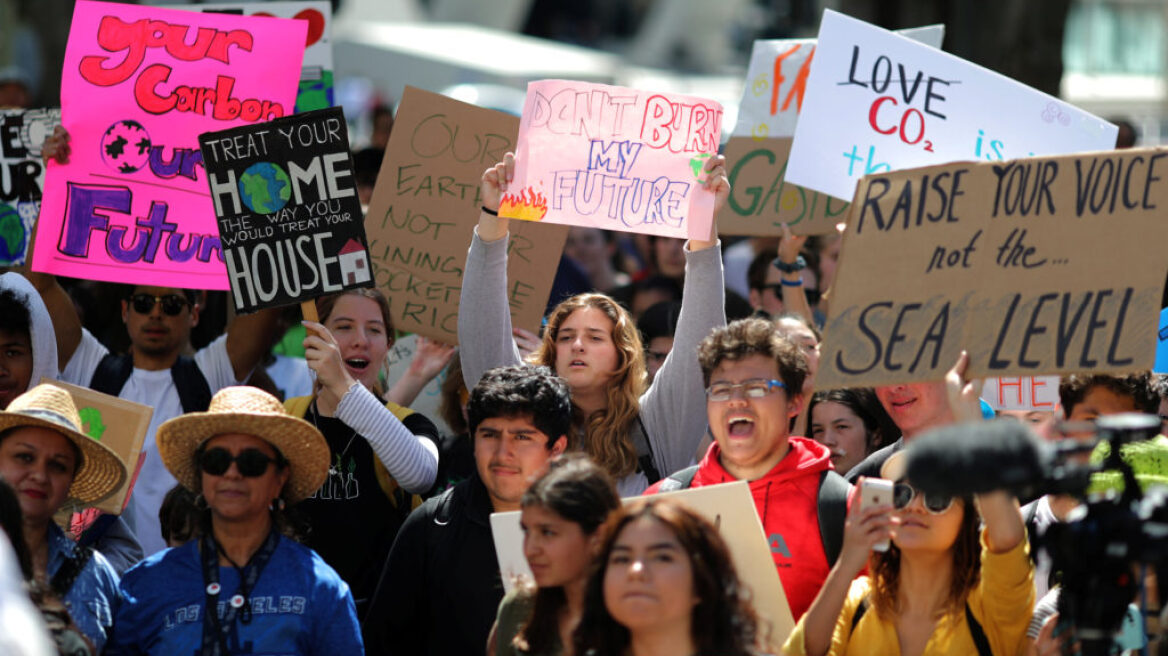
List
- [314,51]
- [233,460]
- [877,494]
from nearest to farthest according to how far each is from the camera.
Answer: [877,494] → [233,460] → [314,51]

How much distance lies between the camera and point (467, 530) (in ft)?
16.8

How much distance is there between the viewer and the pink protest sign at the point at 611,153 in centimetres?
625

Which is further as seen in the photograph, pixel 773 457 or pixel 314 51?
pixel 314 51

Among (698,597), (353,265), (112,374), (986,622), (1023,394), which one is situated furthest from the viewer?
(112,374)

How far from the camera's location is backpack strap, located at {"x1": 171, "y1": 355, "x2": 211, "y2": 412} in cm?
626

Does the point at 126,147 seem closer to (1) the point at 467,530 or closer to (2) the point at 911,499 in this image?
(1) the point at 467,530

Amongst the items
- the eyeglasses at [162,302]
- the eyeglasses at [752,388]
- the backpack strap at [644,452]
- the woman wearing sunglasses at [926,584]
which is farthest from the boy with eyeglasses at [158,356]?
the woman wearing sunglasses at [926,584]

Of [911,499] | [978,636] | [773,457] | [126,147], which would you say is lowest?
[978,636]

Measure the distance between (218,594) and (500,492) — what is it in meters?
0.93

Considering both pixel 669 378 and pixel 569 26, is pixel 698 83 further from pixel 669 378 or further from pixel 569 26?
pixel 669 378

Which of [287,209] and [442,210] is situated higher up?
[442,210]

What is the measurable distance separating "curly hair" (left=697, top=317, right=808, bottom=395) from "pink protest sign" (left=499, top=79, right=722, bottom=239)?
1160 millimetres

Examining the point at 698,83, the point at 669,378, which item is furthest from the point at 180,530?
the point at 698,83

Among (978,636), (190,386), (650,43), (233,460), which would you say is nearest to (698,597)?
(978,636)
